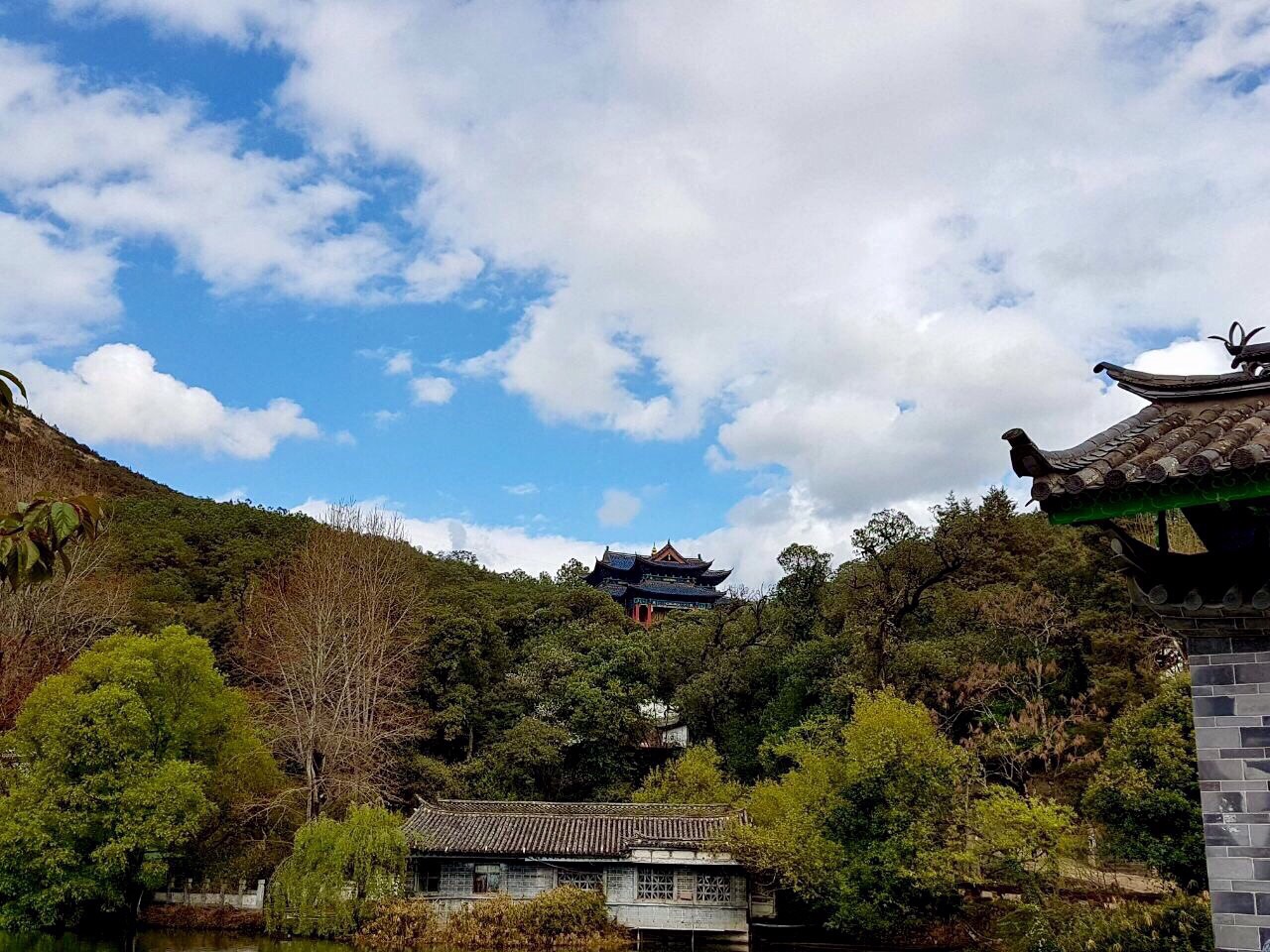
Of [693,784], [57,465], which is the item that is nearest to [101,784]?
[693,784]

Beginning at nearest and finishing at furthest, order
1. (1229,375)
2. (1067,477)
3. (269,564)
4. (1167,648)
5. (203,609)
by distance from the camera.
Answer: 1. (1067,477)
2. (1229,375)
3. (1167,648)
4. (203,609)
5. (269,564)

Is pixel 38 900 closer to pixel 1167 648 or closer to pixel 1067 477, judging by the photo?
pixel 1067 477

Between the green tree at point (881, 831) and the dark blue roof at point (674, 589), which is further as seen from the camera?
the dark blue roof at point (674, 589)

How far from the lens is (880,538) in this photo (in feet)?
85.8

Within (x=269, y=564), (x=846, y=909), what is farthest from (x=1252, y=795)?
(x=269, y=564)

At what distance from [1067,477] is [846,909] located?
16046 millimetres

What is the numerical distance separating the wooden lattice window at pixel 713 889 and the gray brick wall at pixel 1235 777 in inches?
717

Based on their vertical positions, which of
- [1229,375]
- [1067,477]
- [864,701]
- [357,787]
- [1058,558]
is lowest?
[357,787]

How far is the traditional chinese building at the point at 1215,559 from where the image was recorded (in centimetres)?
347

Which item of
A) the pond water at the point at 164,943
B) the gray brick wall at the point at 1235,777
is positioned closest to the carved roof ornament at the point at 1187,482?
the gray brick wall at the point at 1235,777

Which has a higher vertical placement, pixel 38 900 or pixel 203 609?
pixel 203 609

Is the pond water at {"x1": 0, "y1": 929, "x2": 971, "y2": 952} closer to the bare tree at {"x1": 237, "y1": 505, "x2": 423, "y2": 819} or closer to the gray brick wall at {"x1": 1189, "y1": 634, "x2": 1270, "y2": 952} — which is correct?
the bare tree at {"x1": 237, "y1": 505, "x2": 423, "y2": 819}

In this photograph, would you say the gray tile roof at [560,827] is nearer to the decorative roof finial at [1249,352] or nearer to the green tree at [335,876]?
the green tree at [335,876]

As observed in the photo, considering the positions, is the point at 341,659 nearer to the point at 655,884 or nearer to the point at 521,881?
the point at 521,881
